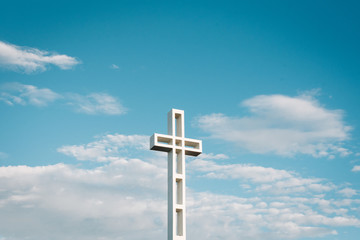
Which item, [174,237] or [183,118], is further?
[183,118]

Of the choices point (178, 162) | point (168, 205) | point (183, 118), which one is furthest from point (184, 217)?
point (183, 118)

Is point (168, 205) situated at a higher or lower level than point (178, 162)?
lower

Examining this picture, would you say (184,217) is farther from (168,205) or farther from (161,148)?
(161,148)

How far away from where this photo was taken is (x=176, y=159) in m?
26.7

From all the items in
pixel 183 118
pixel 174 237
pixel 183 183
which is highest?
pixel 183 118

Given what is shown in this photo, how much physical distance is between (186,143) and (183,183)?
231 cm

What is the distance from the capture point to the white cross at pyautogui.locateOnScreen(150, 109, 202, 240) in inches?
981

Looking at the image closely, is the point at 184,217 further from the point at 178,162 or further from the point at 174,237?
the point at 178,162

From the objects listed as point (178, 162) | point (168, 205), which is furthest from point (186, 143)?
point (168, 205)

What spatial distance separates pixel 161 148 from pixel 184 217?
347cm

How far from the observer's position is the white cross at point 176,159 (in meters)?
24.9

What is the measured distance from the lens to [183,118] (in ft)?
89.7

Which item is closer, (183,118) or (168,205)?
(168,205)

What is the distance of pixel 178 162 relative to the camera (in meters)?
26.5
